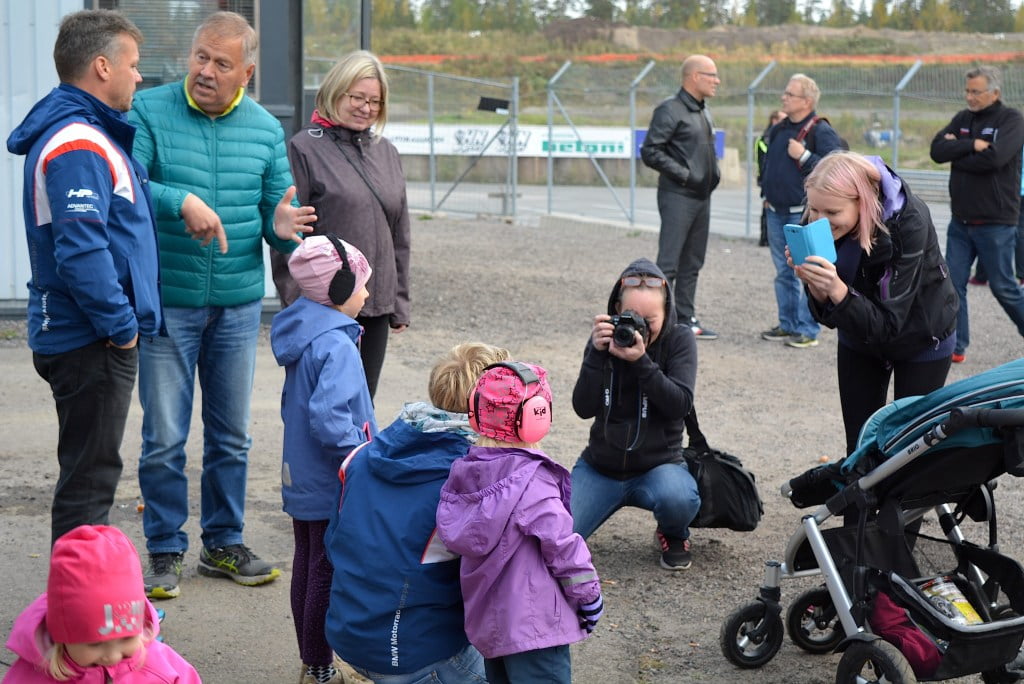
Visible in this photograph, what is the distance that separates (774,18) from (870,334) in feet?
179

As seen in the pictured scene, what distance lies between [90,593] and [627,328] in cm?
Result: 253

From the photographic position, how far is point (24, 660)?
2.59 metres

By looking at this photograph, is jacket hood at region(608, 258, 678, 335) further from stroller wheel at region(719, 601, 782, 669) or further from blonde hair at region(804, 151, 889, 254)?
stroller wheel at region(719, 601, 782, 669)

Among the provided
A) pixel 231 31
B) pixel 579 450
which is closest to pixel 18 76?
pixel 579 450

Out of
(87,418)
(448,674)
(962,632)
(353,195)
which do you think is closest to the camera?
(448,674)

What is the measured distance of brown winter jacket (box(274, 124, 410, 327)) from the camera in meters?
5.15

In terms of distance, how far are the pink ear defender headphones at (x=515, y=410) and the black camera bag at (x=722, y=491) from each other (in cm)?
210

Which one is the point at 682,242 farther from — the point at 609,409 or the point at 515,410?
the point at 515,410

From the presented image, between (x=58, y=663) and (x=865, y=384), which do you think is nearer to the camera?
(x=58, y=663)

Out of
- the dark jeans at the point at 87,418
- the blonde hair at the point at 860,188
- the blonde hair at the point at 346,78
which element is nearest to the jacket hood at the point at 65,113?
the dark jeans at the point at 87,418

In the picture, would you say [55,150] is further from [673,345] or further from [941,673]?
[941,673]

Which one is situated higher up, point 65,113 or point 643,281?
point 65,113

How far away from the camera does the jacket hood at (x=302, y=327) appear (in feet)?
13.0

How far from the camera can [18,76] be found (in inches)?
361
